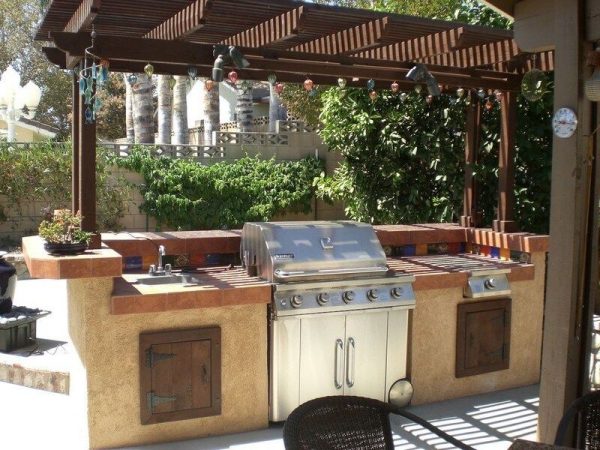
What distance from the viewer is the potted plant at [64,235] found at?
Result: 4.18 metres

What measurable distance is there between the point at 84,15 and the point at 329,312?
8.53 ft

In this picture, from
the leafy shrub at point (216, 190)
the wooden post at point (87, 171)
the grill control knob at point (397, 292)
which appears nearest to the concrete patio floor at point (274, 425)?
Answer: the grill control knob at point (397, 292)

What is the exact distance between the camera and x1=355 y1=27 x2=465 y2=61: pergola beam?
529 centimetres

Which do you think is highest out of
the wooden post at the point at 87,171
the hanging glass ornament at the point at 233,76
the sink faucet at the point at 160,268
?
the hanging glass ornament at the point at 233,76

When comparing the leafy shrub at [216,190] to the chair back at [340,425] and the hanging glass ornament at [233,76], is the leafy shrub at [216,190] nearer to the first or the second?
the hanging glass ornament at [233,76]

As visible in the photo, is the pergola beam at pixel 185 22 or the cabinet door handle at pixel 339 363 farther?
the cabinet door handle at pixel 339 363

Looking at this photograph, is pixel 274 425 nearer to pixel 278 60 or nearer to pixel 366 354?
pixel 366 354

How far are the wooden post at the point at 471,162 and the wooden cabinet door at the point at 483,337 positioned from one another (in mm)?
1538

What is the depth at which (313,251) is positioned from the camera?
188 inches

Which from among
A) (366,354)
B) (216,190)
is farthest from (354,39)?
(216,190)

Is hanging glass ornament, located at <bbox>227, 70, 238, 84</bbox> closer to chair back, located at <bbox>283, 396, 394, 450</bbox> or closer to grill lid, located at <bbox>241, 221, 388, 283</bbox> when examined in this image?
grill lid, located at <bbox>241, 221, 388, 283</bbox>

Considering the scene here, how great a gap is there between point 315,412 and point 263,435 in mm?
2075

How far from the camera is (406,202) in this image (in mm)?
8992

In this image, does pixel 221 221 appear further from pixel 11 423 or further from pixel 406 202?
pixel 11 423
